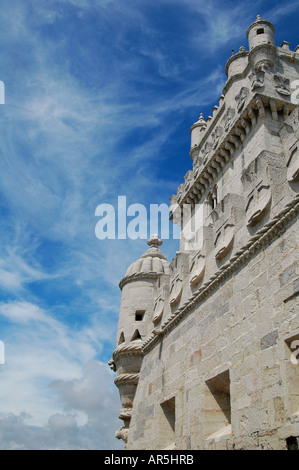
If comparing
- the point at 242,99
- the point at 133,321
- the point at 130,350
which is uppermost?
the point at 242,99

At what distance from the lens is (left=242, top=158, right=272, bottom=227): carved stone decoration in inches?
277

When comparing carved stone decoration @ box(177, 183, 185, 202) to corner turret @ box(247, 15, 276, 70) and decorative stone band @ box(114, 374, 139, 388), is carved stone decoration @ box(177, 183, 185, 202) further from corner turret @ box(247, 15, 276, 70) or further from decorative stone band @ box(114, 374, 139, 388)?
decorative stone band @ box(114, 374, 139, 388)

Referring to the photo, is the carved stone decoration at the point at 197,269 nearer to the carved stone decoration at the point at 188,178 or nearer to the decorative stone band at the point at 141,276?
the decorative stone band at the point at 141,276

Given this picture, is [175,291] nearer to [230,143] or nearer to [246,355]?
[246,355]

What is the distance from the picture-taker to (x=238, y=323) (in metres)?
6.98

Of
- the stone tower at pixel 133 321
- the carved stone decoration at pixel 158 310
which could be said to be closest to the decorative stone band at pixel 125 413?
the stone tower at pixel 133 321

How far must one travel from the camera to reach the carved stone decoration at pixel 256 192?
23.1 feet

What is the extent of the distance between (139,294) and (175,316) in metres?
5.22

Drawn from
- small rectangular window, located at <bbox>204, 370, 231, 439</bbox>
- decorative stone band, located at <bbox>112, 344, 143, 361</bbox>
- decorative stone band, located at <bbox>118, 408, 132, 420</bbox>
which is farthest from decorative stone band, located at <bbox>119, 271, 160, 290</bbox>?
small rectangular window, located at <bbox>204, 370, 231, 439</bbox>

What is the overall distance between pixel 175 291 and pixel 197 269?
136cm

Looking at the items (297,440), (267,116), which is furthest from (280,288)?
(267,116)

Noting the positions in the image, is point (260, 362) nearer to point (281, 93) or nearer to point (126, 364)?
point (126, 364)

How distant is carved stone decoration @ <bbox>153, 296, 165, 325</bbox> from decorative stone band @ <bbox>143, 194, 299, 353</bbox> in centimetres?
79

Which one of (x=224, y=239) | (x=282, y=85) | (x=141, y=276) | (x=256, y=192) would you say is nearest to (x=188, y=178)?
(x=141, y=276)
